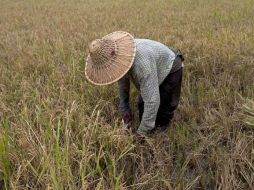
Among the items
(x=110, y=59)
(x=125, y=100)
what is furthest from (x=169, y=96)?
(x=110, y=59)

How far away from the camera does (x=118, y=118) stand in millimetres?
2818

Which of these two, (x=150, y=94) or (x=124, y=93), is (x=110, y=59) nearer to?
(x=150, y=94)

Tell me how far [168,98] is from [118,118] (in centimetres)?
44

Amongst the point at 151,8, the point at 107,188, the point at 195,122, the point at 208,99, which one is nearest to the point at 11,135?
the point at 107,188

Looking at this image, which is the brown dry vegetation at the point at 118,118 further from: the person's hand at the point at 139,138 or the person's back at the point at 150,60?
the person's back at the point at 150,60

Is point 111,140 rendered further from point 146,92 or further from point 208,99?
point 208,99

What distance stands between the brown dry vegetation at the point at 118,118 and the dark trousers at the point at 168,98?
4.5 inches

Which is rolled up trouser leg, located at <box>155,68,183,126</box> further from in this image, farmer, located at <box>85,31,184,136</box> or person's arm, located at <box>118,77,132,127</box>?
person's arm, located at <box>118,77,132,127</box>

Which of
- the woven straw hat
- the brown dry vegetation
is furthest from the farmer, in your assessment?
the brown dry vegetation

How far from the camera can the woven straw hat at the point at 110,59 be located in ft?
6.95

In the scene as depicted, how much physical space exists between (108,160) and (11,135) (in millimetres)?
752

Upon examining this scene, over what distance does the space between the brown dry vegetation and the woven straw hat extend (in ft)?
0.88

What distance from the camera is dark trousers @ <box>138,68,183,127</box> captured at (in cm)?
278

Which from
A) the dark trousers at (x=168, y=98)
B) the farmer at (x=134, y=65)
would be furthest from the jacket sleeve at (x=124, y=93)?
the dark trousers at (x=168, y=98)
